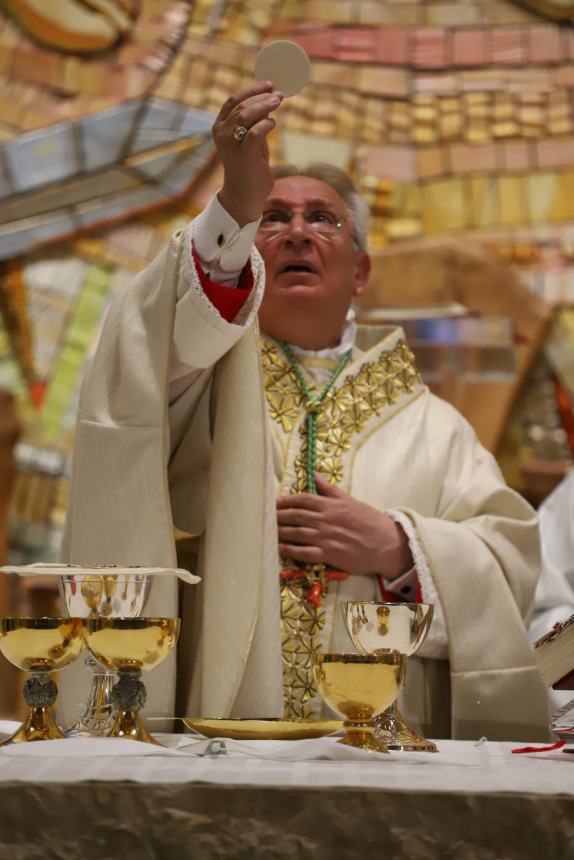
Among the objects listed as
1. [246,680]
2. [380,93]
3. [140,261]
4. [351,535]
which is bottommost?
[246,680]

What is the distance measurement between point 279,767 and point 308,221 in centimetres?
226

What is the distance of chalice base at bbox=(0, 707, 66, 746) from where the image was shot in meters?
1.85

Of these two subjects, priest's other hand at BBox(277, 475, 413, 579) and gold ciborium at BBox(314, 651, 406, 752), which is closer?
gold ciborium at BBox(314, 651, 406, 752)

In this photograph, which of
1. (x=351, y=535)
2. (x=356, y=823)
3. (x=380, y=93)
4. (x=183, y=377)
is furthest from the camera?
(x=380, y=93)

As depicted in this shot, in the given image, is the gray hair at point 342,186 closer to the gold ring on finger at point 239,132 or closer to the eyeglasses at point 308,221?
the eyeglasses at point 308,221

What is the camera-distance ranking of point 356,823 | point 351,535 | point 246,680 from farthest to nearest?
1. point 351,535
2. point 246,680
3. point 356,823

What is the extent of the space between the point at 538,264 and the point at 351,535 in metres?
2.95

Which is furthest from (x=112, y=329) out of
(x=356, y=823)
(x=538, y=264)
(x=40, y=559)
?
(x=538, y=264)

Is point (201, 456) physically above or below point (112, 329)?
below

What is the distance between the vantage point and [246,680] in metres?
2.65

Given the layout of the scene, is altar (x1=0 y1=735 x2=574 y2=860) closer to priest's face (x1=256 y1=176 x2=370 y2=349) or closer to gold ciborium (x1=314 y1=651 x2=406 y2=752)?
gold ciborium (x1=314 y1=651 x2=406 y2=752)

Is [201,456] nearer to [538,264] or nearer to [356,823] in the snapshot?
[356,823]

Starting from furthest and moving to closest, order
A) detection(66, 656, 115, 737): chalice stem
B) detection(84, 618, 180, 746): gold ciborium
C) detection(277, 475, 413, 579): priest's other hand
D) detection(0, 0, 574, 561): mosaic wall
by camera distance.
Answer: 1. detection(0, 0, 574, 561): mosaic wall
2. detection(277, 475, 413, 579): priest's other hand
3. detection(66, 656, 115, 737): chalice stem
4. detection(84, 618, 180, 746): gold ciborium

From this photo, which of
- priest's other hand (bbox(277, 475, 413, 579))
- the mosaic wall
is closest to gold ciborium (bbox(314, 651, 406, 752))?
priest's other hand (bbox(277, 475, 413, 579))
